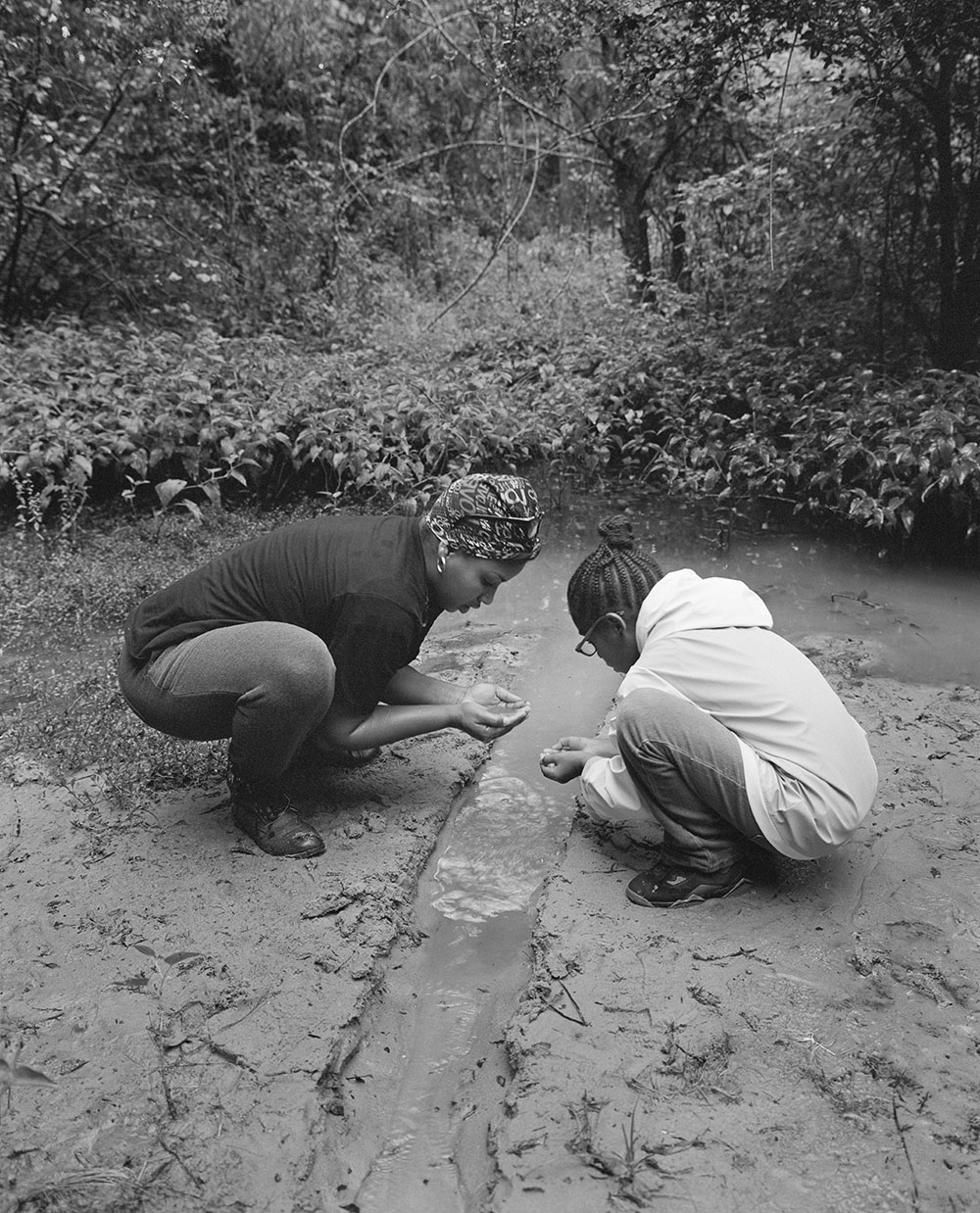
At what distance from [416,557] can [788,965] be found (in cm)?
129

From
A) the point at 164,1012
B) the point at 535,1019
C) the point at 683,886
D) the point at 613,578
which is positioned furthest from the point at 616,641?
the point at 164,1012

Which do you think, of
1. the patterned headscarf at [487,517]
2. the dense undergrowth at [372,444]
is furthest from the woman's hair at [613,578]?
the dense undergrowth at [372,444]

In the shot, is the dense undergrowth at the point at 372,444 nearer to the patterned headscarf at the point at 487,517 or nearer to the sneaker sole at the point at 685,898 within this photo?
the patterned headscarf at the point at 487,517

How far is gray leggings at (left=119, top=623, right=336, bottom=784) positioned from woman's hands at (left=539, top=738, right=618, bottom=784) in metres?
0.65

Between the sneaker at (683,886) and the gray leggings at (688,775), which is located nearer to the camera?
the gray leggings at (688,775)

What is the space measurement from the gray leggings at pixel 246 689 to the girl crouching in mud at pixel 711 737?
0.70 meters

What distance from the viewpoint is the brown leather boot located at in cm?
252

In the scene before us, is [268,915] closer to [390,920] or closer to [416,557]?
[390,920]

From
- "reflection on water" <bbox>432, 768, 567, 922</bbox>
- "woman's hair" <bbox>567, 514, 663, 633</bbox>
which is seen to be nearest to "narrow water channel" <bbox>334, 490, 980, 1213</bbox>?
"reflection on water" <bbox>432, 768, 567, 922</bbox>

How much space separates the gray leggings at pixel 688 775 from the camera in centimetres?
213

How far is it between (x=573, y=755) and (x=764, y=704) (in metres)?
0.59

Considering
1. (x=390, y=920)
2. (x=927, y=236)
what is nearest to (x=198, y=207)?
(x=927, y=236)

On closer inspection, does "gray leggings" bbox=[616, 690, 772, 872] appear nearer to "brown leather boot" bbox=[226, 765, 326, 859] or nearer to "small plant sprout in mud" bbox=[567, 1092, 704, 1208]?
"small plant sprout in mud" bbox=[567, 1092, 704, 1208]

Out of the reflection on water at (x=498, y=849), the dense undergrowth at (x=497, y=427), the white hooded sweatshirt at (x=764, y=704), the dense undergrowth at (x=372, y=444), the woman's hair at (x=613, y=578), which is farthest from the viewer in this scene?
the dense undergrowth at (x=497, y=427)
